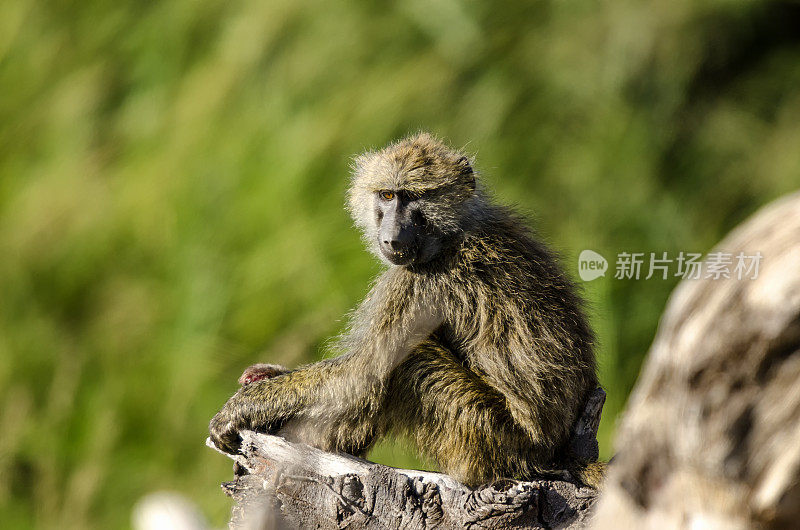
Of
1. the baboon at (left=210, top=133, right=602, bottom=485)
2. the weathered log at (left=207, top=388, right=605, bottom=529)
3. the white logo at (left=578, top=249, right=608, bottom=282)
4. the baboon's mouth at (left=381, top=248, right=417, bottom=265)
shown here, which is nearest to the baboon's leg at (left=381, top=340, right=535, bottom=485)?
the baboon at (left=210, top=133, right=602, bottom=485)

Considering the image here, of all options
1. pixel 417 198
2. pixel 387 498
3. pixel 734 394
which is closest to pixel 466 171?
pixel 417 198

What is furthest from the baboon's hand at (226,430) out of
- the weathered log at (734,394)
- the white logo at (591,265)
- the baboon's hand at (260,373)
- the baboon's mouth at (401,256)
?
the white logo at (591,265)

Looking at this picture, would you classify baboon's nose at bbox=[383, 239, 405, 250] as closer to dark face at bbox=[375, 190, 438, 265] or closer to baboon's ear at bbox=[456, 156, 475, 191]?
dark face at bbox=[375, 190, 438, 265]

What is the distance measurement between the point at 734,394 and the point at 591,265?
4.16 meters

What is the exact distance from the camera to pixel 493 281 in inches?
134

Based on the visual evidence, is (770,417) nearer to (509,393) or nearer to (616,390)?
(509,393)

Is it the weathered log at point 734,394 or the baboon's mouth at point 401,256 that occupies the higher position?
the baboon's mouth at point 401,256

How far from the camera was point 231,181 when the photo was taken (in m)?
5.65

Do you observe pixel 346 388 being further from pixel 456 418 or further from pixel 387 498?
pixel 387 498

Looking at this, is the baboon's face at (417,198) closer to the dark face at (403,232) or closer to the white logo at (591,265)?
the dark face at (403,232)

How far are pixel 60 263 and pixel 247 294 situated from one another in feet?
3.97

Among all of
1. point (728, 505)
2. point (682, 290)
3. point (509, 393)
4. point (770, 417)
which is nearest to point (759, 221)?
point (682, 290)

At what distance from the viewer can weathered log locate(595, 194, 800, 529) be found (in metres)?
1.65

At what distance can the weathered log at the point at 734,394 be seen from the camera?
1649 mm
